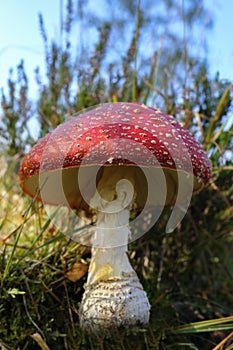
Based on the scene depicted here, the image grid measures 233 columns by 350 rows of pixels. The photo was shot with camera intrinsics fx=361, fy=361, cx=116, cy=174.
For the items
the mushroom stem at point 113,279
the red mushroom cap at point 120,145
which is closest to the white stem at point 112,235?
the mushroom stem at point 113,279

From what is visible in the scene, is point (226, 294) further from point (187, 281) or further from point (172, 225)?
point (172, 225)

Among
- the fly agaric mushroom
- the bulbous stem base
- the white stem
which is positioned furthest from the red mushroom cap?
the bulbous stem base

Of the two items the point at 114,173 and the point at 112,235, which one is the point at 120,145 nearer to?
the point at 114,173

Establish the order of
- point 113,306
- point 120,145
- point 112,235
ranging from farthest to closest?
point 112,235 < point 113,306 < point 120,145

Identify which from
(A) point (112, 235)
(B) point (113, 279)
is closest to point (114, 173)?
(A) point (112, 235)

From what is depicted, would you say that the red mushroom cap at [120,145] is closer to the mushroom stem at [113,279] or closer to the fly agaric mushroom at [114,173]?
the fly agaric mushroom at [114,173]

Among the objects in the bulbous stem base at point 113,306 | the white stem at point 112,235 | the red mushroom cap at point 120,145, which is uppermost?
the red mushroom cap at point 120,145

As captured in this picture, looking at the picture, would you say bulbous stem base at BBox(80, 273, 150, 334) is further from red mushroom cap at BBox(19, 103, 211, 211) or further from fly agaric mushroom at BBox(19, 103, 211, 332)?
red mushroom cap at BBox(19, 103, 211, 211)
